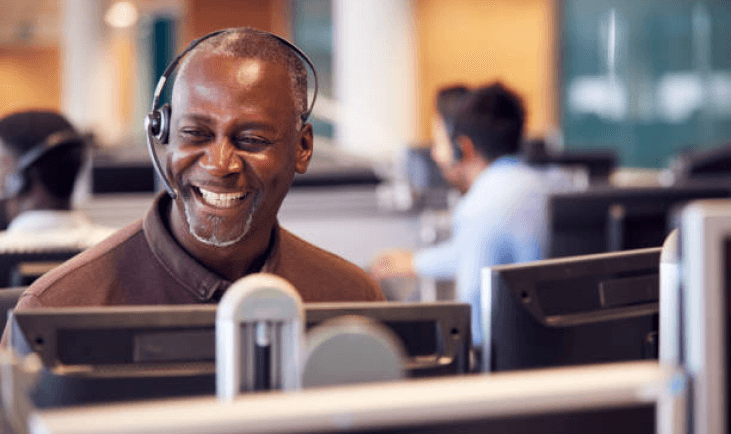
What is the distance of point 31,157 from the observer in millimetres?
2416

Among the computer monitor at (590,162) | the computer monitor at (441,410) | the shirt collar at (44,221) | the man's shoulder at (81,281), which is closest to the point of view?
the computer monitor at (441,410)

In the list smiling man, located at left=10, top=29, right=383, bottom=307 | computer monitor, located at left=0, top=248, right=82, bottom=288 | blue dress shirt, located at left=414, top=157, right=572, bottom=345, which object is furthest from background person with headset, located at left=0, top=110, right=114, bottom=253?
smiling man, located at left=10, top=29, right=383, bottom=307

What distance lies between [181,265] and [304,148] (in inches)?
10.5

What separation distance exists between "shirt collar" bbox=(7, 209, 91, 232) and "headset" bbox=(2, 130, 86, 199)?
0.07 metres

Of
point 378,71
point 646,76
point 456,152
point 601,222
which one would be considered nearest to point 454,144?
point 456,152

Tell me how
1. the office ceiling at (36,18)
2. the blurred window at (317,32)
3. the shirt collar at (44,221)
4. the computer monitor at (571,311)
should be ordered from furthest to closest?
1. the office ceiling at (36,18)
2. the blurred window at (317,32)
3. the shirt collar at (44,221)
4. the computer monitor at (571,311)

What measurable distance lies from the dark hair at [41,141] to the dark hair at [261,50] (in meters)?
1.21

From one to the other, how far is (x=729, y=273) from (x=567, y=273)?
16.9 inches

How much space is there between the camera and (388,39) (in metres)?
9.02

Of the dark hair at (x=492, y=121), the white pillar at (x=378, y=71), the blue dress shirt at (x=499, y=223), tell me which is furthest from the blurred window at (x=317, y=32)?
the blue dress shirt at (x=499, y=223)

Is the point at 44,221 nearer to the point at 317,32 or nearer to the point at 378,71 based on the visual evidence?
the point at 378,71

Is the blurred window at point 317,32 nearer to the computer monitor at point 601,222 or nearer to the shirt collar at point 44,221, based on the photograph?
the computer monitor at point 601,222

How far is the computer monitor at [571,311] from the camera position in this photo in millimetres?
1099

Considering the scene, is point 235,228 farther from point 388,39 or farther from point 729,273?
point 388,39
